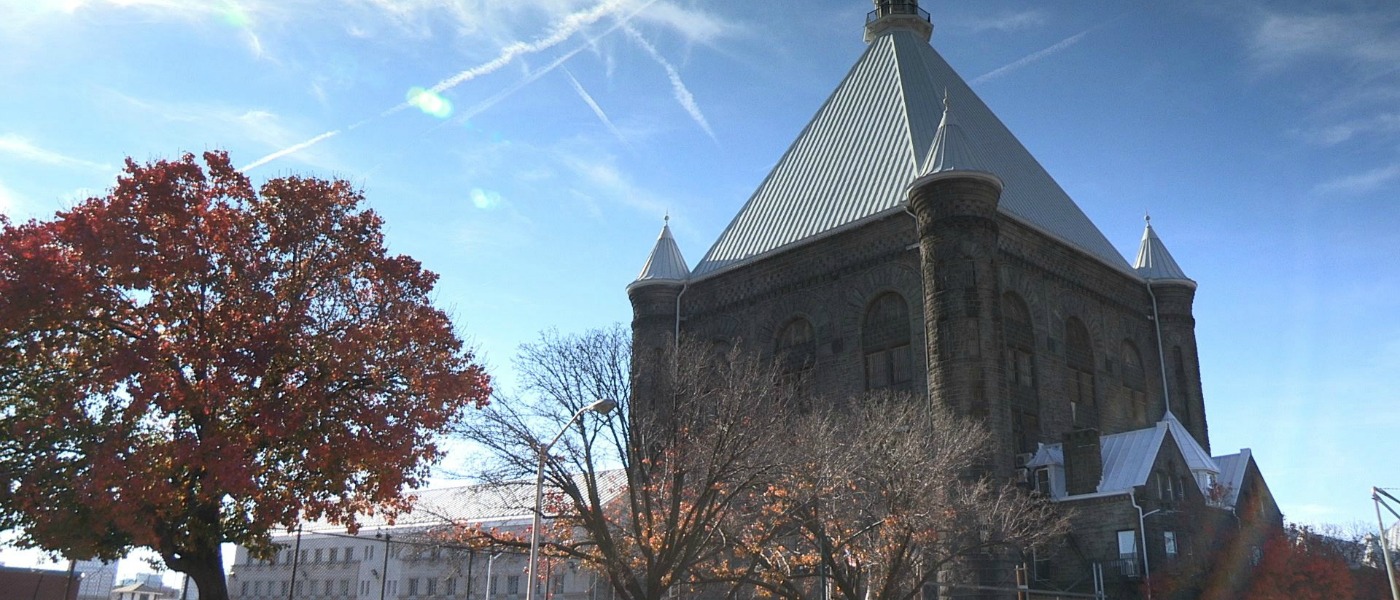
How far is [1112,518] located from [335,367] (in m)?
32.5

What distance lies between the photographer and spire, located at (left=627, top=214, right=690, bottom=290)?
189ft

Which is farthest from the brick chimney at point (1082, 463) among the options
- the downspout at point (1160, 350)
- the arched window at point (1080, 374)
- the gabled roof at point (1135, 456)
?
the downspout at point (1160, 350)

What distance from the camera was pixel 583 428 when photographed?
28.8m

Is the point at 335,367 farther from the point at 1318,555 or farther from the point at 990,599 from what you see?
the point at 1318,555

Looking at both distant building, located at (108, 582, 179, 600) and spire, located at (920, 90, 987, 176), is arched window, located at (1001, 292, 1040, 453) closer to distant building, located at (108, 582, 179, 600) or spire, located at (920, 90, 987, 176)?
spire, located at (920, 90, 987, 176)

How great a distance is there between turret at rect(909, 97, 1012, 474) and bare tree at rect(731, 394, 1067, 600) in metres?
1.86

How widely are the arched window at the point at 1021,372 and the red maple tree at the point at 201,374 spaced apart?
30328 millimetres

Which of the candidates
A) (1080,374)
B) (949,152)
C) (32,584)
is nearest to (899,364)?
(949,152)

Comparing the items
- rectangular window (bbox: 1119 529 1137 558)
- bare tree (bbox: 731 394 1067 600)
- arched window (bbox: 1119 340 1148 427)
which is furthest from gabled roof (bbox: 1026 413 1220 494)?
arched window (bbox: 1119 340 1148 427)

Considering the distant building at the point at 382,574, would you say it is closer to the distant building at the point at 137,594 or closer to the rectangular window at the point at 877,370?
the distant building at the point at 137,594

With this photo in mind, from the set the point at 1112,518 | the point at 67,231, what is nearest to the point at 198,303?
the point at 67,231

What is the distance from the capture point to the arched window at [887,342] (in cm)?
4759

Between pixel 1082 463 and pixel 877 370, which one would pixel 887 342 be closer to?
pixel 877 370

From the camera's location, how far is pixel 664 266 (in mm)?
58375
